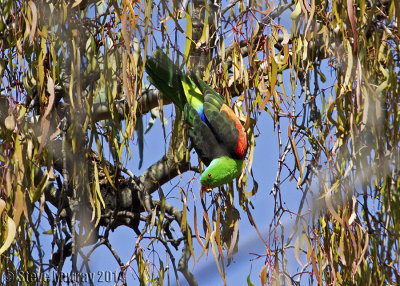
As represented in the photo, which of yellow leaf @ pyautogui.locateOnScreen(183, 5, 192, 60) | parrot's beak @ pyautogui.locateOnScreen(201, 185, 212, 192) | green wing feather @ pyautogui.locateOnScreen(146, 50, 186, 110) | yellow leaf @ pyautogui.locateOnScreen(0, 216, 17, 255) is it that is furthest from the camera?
green wing feather @ pyautogui.locateOnScreen(146, 50, 186, 110)

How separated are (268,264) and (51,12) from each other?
812 mm

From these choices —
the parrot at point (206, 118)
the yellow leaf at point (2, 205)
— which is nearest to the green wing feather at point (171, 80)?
the parrot at point (206, 118)

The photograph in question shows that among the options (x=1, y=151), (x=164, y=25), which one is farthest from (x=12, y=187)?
(x=164, y=25)

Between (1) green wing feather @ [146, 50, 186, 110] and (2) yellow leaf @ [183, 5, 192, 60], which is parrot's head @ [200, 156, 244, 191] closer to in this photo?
(1) green wing feather @ [146, 50, 186, 110]

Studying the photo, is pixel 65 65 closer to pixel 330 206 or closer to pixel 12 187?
pixel 12 187

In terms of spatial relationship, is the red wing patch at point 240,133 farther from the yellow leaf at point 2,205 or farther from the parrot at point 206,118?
the yellow leaf at point 2,205

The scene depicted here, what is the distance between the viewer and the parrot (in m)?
1.84

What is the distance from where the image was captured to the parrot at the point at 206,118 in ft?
6.03

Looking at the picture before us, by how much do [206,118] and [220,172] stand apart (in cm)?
19

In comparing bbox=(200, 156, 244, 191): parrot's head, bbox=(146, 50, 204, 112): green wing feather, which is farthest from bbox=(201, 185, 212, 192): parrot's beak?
bbox=(146, 50, 204, 112): green wing feather

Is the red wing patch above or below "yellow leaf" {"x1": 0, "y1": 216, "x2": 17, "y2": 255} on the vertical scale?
above

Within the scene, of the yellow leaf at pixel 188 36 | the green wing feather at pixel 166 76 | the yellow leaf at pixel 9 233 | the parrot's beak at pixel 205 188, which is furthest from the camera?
the green wing feather at pixel 166 76

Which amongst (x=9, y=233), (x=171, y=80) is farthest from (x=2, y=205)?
(x=171, y=80)

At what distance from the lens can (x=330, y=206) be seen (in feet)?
4.97
